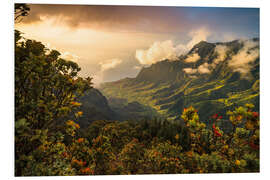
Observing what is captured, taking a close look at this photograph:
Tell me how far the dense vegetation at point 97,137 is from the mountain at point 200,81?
0.74 metres

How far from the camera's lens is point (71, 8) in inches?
211

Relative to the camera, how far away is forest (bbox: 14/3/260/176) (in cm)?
372

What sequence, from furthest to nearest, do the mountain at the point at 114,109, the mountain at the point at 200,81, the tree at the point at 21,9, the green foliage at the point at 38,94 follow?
the mountain at the point at 114,109, the mountain at the point at 200,81, the tree at the point at 21,9, the green foliage at the point at 38,94

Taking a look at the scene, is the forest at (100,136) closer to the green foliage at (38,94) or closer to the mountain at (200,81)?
the green foliage at (38,94)

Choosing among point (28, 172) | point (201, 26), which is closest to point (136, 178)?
point (28, 172)

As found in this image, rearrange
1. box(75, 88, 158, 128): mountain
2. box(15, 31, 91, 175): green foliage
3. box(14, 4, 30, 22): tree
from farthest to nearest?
1. box(75, 88, 158, 128): mountain
2. box(14, 4, 30, 22): tree
3. box(15, 31, 91, 175): green foliage

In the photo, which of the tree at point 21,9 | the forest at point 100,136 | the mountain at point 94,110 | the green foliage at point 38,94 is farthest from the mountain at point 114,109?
the tree at point 21,9

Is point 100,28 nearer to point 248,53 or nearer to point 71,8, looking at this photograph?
point 71,8

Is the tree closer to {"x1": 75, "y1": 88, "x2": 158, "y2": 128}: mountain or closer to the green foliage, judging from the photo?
the green foliage

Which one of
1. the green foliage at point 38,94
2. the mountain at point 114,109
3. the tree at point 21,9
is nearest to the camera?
the green foliage at point 38,94

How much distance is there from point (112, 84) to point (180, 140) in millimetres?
3404

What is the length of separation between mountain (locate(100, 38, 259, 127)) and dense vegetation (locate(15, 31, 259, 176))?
2.44 ft

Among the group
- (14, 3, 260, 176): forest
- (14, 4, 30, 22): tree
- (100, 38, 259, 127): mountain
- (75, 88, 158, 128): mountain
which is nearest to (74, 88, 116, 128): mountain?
(75, 88, 158, 128): mountain

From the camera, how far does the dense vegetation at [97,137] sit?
3.71 m
